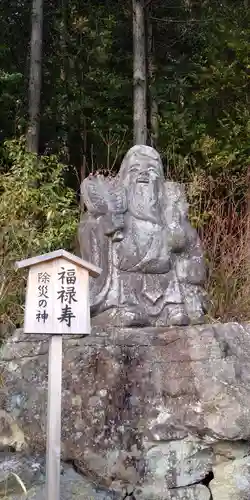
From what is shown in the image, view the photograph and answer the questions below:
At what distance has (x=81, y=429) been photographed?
3.49 metres

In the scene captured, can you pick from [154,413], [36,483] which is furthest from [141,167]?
[36,483]

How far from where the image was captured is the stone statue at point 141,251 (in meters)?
4.18

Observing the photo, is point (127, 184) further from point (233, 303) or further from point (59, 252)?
point (59, 252)

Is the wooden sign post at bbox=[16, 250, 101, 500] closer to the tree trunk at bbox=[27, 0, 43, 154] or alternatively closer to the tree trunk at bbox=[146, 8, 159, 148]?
the tree trunk at bbox=[27, 0, 43, 154]

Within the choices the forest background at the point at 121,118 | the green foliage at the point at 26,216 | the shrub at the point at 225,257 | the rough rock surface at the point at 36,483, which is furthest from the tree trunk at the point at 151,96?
the rough rock surface at the point at 36,483

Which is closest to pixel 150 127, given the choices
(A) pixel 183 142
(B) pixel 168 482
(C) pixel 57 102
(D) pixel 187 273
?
(A) pixel 183 142

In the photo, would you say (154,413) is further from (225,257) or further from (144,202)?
(225,257)

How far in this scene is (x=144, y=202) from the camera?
14.4 feet

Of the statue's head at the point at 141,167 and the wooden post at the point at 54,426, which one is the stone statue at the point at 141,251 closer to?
the statue's head at the point at 141,167

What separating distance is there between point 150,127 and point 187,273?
14.7 ft

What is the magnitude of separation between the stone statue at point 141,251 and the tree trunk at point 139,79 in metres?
2.73

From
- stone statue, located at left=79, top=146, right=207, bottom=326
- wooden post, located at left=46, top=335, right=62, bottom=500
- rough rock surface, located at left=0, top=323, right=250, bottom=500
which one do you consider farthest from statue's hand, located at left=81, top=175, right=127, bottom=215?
wooden post, located at left=46, top=335, right=62, bottom=500

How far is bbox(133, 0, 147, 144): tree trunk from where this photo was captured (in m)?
7.21

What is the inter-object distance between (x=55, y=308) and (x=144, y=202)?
1705mm
